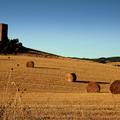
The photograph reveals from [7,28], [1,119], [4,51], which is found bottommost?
[1,119]

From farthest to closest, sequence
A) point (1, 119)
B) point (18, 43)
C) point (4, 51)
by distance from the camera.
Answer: point (18, 43)
point (4, 51)
point (1, 119)

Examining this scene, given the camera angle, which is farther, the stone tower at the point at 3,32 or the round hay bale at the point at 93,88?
the stone tower at the point at 3,32

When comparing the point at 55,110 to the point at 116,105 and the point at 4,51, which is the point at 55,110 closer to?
the point at 116,105

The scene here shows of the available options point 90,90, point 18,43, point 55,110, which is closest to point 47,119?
point 55,110

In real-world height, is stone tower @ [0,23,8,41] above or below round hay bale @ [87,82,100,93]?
above

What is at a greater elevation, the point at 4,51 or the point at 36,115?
the point at 4,51

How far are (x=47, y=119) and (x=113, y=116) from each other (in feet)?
8.05

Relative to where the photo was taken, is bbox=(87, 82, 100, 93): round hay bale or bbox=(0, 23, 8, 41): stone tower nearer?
bbox=(87, 82, 100, 93): round hay bale

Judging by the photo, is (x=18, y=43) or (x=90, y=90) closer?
(x=90, y=90)

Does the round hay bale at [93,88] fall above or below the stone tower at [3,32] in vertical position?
below

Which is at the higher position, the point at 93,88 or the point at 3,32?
the point at 3,32

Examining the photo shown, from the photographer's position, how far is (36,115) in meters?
7.55

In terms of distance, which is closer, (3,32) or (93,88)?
(93,88)

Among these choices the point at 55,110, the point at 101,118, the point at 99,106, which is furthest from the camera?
the point at 99,106
